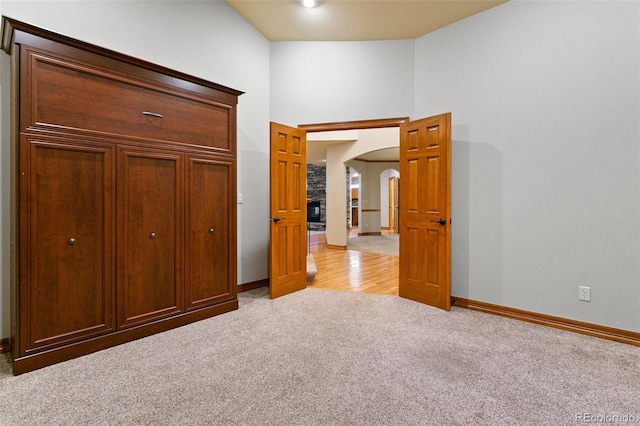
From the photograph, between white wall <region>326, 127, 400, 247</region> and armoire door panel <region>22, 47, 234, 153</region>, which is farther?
white wall <region>326, 127, 400, 247</region>

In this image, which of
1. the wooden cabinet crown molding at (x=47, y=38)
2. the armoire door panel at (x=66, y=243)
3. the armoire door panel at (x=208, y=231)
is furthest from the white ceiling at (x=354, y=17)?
the armoire door panel at (x=66, y=243)

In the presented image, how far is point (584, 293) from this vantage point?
2785 mm

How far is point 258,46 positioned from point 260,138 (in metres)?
1.18

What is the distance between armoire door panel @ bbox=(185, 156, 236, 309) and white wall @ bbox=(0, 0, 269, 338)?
78 centimetres

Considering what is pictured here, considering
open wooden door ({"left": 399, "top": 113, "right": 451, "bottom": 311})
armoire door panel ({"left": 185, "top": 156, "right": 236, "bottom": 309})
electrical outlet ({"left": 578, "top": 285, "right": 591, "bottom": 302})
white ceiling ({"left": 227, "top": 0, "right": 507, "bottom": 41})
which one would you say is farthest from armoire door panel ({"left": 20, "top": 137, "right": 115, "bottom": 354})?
electrical outlet ({"left": 578, "top": 285, "right": 591, "bottom": 302})

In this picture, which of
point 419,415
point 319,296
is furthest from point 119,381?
point 319,296

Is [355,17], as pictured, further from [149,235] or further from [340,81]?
[149,235]

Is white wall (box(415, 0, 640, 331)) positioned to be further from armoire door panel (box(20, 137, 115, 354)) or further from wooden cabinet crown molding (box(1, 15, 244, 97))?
armoire door panel (box(20, 137, 115, 354))

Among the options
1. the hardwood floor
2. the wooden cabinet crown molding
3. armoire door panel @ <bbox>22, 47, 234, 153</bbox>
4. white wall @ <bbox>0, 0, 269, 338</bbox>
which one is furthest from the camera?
the hardwood floor

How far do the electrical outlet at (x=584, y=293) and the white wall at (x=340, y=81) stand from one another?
2538mm

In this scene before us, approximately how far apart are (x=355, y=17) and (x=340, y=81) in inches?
30.7

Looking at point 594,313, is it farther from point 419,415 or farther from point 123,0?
point 123,0

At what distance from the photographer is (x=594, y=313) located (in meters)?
2.73

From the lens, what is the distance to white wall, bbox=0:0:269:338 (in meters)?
2.31
